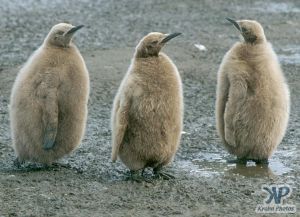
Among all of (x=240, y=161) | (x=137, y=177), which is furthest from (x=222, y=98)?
(x=137, y=177)

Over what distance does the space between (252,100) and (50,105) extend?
70.0 inches

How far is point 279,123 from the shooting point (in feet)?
25.7

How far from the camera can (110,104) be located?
10.4m

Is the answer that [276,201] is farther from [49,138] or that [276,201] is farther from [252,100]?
[49,138]

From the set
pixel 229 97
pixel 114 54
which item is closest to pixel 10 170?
pixel 229 97

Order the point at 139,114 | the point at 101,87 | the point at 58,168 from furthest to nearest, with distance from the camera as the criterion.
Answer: the point at 101,87, the point at 58,168, the point at 139,114

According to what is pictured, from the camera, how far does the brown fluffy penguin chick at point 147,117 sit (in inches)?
283

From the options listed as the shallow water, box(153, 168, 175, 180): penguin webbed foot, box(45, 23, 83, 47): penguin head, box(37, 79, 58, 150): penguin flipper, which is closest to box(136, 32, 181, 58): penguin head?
box(45, 23, 83, 47): penguin head

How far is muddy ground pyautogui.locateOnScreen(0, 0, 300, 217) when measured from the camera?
22.0 feet

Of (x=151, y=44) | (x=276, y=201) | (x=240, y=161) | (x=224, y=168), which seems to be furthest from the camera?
(x=240, y=161)

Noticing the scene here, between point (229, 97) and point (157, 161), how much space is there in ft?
3.09

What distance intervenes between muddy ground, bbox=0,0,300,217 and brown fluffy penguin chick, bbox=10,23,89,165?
0.69 feet

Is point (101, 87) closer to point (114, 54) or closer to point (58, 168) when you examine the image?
point (114, 54)

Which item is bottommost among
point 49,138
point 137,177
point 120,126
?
point 137,177
